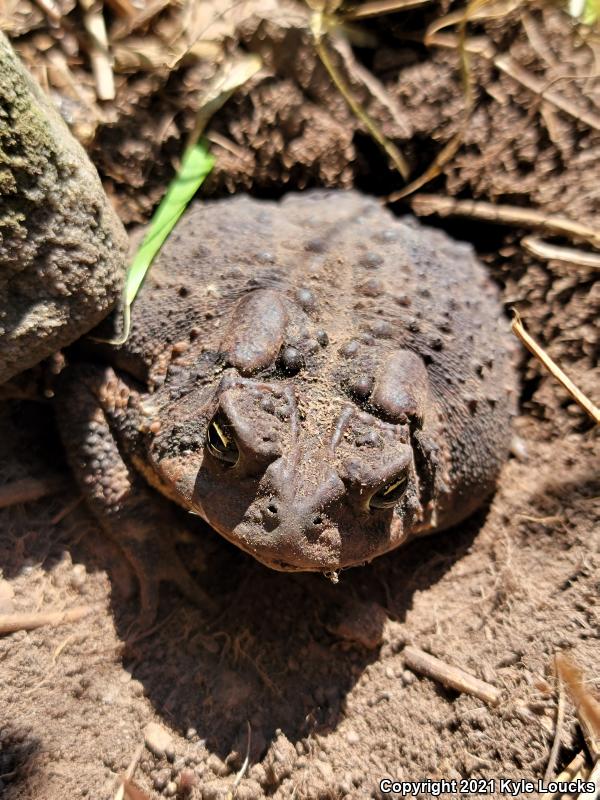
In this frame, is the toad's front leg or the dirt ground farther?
the toad's front leg

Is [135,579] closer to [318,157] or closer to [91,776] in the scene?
[91,776]

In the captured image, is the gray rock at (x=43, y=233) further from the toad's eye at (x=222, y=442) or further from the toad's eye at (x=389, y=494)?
the toad's eye at (x=389, y=494)

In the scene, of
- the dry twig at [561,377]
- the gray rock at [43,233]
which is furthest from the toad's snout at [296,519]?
the dry twig at [561,377]

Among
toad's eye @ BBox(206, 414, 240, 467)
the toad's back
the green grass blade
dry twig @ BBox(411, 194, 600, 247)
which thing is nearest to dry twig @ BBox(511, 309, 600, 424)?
the toad's back

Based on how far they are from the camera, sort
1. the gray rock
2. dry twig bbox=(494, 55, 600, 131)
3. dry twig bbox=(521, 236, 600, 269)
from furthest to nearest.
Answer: dry twig bbox=(494, 55, 600, 131) → dry twig bbox=(521, 236, 600, 269) → the gray rock

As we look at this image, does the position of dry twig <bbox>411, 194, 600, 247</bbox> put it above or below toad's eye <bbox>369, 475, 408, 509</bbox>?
above

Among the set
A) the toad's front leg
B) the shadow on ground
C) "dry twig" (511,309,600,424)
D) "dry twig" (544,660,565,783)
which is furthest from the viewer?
"dry twig" (511,309,600,424)

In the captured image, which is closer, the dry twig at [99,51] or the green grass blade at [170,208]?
the green grass blade at [170,208]

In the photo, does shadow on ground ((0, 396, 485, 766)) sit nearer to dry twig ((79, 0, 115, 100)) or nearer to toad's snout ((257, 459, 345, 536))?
toad's snout ((257, 459, 345, 536))
